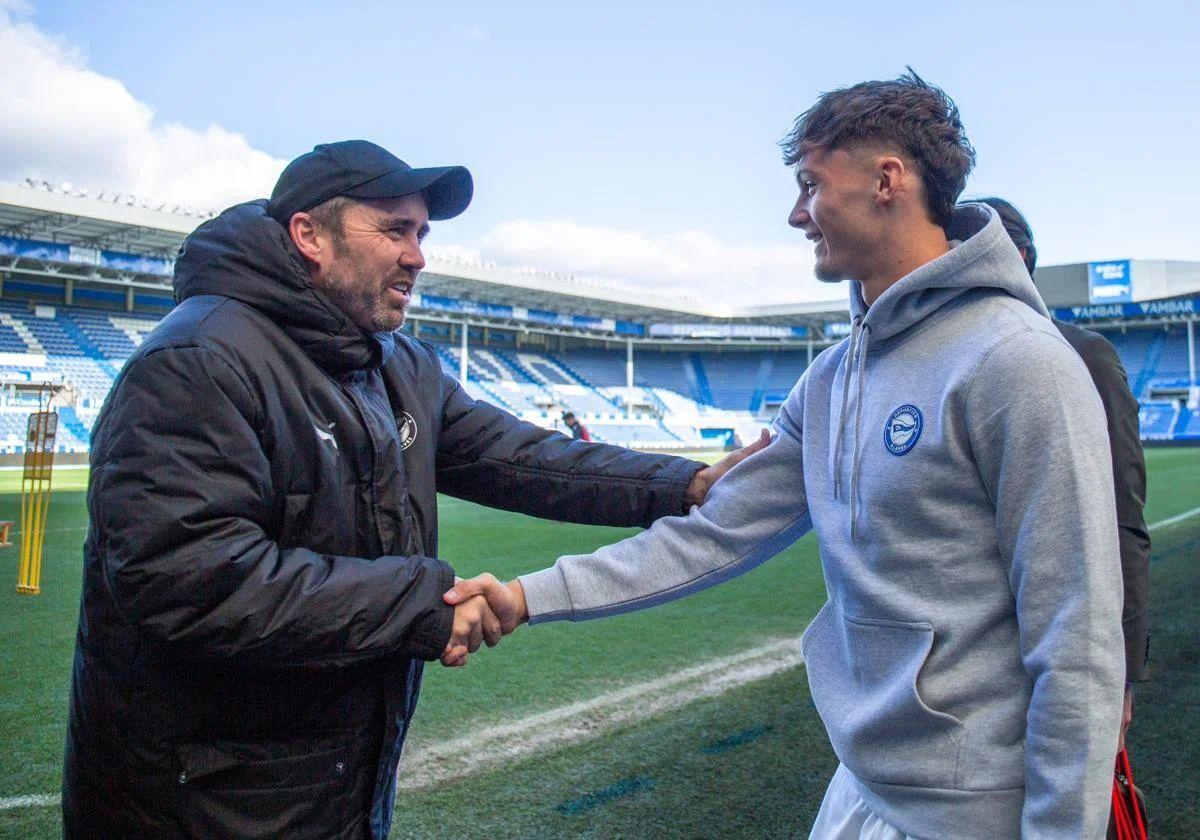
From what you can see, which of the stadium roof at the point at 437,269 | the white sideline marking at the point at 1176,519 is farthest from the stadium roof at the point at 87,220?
the white sideline marking at the point at 1176,519

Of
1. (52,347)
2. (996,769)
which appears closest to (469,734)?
(996,769)

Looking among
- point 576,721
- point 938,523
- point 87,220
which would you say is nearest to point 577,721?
point 576,721

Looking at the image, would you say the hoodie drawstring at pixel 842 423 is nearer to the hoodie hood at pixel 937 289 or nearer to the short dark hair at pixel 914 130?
the hoodie hood at pixel 937 289

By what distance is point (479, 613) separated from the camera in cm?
187

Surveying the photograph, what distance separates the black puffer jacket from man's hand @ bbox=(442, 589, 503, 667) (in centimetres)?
7

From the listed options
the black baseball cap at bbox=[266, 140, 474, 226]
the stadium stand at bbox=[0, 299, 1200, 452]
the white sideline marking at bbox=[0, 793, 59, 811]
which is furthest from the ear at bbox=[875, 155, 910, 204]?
the stadium stand at bbox=[0, 299, 1200, 452]

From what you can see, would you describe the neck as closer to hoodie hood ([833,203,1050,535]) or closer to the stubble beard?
hoodie hood ([833,203,1050,535])

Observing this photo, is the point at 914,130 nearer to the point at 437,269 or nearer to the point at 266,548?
the point at 266,548

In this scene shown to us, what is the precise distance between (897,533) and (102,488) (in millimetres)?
1342

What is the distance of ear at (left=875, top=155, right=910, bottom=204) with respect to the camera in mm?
1763

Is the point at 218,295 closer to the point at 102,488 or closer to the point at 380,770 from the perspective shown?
the point at 102,488

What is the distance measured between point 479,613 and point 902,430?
880 millimetres

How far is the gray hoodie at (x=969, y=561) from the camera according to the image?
1.40m

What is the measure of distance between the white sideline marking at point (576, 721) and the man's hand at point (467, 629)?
189cm
